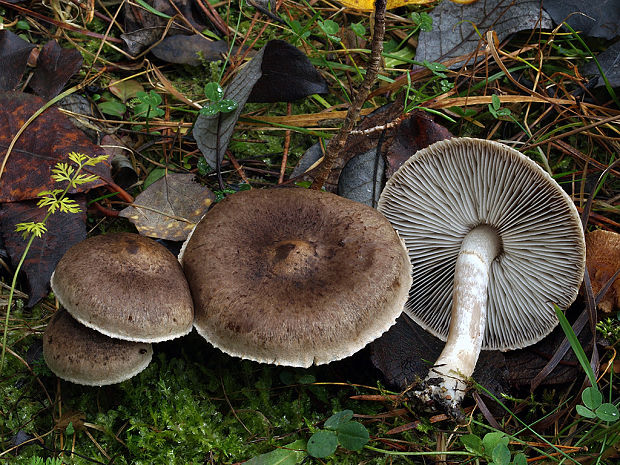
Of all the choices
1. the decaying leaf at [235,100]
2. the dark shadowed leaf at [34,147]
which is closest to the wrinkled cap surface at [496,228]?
the decaying leaf at [235,100]

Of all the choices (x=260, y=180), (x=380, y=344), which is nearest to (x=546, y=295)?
(x=380, y=344)

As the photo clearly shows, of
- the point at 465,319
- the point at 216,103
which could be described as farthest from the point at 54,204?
the point at 465,319

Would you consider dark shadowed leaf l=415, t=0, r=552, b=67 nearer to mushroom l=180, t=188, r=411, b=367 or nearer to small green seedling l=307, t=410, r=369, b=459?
mushroom l=180, t=188, r=411, b=367

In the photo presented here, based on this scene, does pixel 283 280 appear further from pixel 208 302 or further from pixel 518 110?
pixel 518 110

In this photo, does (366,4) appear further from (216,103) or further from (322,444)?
(322,444)

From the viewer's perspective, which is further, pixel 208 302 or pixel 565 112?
pixel 565 112

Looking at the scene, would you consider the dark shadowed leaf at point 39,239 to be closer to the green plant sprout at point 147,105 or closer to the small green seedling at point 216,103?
the green plant sprout at point 147,105
